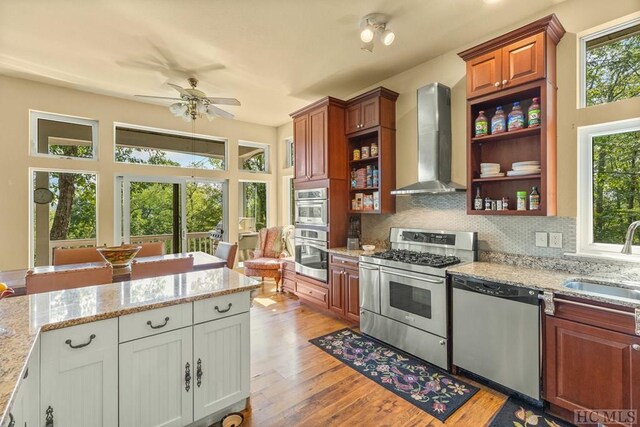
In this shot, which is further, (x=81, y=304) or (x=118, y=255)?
(x=118, y=255)

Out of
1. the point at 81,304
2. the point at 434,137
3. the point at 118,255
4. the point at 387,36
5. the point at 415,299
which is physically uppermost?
the point at 387,36

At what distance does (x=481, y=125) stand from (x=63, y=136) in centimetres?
548

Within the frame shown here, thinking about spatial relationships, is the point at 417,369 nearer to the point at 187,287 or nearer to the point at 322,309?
the point at 322,309

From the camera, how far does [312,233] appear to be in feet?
13.7

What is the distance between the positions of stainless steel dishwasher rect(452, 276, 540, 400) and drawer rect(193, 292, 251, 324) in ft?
5.65

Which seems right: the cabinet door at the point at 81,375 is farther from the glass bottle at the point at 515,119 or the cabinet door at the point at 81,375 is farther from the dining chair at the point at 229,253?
the glass bottle at the point at 515,119

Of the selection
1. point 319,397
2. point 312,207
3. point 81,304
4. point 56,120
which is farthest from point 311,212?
point 56,120

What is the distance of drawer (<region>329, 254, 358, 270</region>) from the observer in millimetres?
3490

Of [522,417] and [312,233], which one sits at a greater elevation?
[312,233]

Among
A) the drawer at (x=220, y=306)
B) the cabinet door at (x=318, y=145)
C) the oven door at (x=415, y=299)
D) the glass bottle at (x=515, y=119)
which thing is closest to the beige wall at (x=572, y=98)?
the glass bottle at (x=515, y=119)

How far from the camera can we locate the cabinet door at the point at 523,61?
2348 mm

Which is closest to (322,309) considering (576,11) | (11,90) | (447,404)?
(447,404)

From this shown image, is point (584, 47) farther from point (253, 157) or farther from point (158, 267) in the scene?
point (253, 157)

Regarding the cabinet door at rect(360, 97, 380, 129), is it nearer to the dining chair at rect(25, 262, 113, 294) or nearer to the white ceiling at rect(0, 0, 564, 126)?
the white ceiling at rect(0, 0, 564, 126)
